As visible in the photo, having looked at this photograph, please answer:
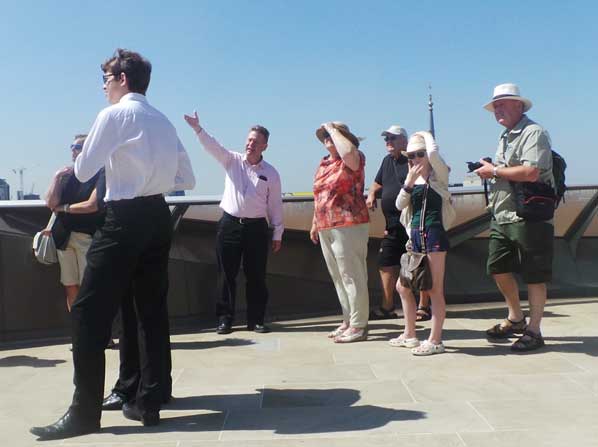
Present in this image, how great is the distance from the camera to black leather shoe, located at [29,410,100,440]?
2.82 meters

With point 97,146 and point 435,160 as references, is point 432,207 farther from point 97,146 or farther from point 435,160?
point 97,146

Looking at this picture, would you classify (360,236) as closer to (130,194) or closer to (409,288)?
(409,288)

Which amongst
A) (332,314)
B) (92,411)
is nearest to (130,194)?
(92,411)

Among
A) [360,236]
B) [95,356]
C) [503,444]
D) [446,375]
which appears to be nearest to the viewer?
[503,444]

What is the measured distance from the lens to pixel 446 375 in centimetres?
374

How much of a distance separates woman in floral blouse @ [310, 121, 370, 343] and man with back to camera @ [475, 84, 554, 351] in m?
0.93

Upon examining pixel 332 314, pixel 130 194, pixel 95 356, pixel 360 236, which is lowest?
pixel 332 314

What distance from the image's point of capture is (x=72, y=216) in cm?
459

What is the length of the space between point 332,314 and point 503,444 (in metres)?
3.66

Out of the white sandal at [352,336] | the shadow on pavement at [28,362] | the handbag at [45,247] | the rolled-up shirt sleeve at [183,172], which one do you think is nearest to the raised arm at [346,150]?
the white sandal at [352,336]

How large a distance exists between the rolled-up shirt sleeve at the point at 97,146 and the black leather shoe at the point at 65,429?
112cm

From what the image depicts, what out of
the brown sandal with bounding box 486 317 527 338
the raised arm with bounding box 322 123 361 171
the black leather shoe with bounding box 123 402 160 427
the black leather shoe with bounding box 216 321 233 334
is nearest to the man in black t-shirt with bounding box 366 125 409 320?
the raised arm with bounding box 322 123 361 171

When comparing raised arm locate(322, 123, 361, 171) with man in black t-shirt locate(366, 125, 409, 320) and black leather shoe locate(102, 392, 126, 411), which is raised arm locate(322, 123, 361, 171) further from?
black leather shoe locate(102, 392, 126, 411)

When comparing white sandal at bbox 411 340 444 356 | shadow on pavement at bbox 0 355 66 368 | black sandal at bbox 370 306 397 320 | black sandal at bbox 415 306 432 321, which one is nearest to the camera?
white sandal at bbox 411 340 444 356
